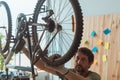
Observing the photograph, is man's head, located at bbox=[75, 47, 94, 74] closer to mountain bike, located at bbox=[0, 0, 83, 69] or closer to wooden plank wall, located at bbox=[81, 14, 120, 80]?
mountain bike, located at bbox=[0, 0, 83, 69]

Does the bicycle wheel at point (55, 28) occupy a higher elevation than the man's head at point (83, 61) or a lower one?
higher

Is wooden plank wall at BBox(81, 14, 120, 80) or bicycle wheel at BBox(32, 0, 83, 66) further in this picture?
wooden plank wall at BBox(81, 14, 120, 80)

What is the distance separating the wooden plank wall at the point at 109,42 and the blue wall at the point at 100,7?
0.67ft

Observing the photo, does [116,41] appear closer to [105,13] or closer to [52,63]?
[105,13]

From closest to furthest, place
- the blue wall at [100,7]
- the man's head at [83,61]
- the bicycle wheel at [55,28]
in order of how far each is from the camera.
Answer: the bicycle wheel at [55,28], the man's head at [83,61], the blue wall at [100,7]

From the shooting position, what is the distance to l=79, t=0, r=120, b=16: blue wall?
316 cm

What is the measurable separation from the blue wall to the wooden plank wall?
20cm

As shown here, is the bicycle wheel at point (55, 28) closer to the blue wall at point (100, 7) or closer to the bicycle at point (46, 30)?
the bicycle at point (46, 30)

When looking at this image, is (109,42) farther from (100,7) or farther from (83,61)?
(83,61)

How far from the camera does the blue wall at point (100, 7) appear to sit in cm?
316

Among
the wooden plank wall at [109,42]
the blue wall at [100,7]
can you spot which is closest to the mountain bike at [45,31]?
the wooden plank wall at [109,42]

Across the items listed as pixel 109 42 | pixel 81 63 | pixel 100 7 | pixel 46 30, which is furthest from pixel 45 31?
pixel 100 7

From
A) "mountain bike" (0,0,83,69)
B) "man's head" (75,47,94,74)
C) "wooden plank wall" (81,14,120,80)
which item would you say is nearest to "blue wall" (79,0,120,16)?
"wooden plank wall" (81,14,120,80)

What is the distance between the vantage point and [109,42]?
296 centimetres
